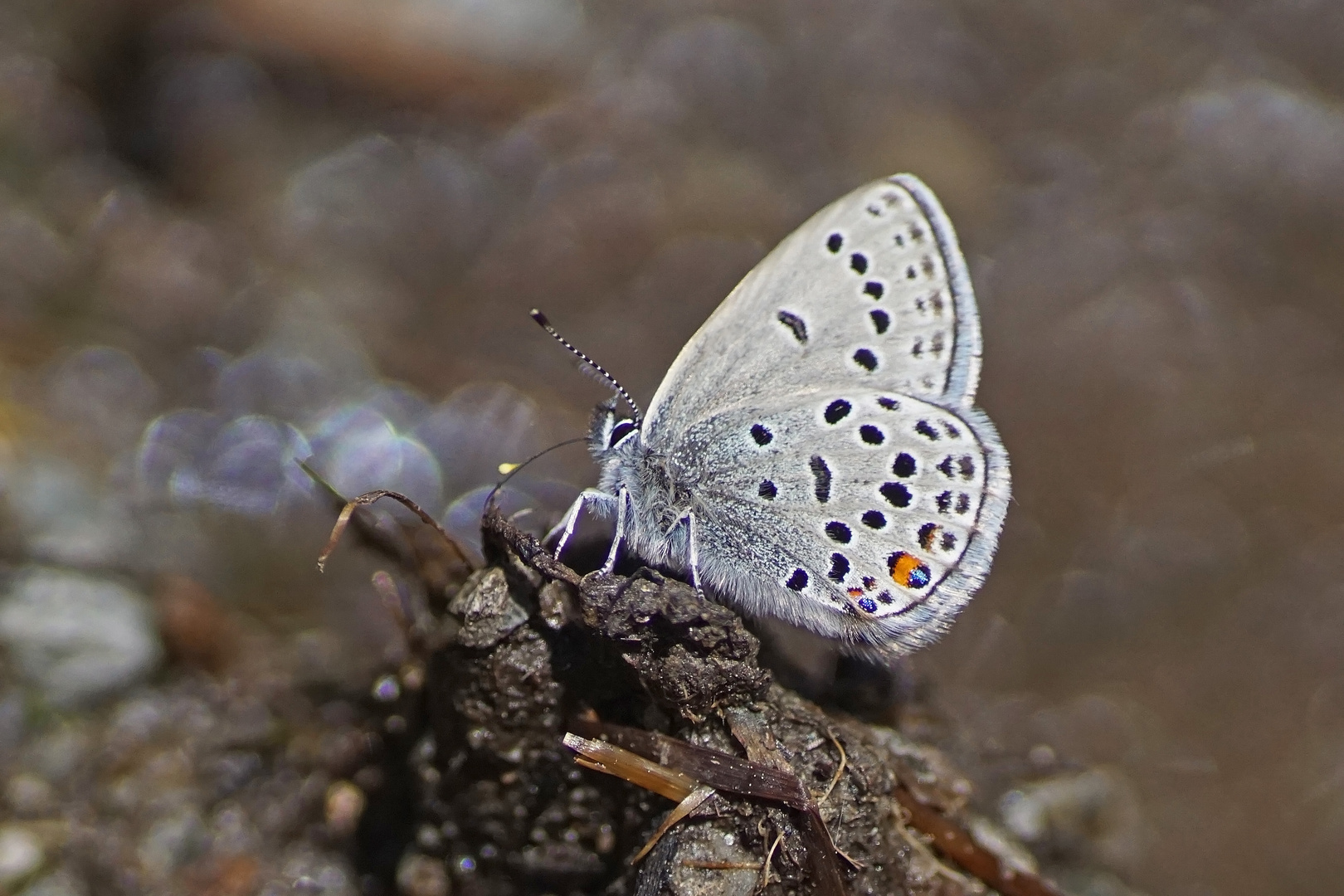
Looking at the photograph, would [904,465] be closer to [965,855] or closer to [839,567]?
[839,567]

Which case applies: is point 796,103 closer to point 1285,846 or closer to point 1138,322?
point 1138,322

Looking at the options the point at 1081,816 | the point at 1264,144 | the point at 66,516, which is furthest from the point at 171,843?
the point at 1264,144

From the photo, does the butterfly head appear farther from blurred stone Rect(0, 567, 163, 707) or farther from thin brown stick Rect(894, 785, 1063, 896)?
blurred stone Rect(0, 567, 163, 707)

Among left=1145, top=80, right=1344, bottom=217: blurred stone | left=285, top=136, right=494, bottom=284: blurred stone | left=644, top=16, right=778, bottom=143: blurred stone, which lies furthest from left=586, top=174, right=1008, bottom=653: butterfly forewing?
left=1145, top=80, right=1344, bottom=217: blurred stone

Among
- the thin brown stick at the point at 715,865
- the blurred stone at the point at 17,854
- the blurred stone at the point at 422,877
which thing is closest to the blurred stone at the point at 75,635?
the blurred stone at the point at 17,854

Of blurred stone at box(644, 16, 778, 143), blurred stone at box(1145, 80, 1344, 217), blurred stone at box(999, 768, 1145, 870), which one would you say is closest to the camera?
blurred stone at box(999, 768, 1145, 870)

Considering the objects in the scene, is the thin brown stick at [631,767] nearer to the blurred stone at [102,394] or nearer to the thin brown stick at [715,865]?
the thin brown stick at [715,865]
